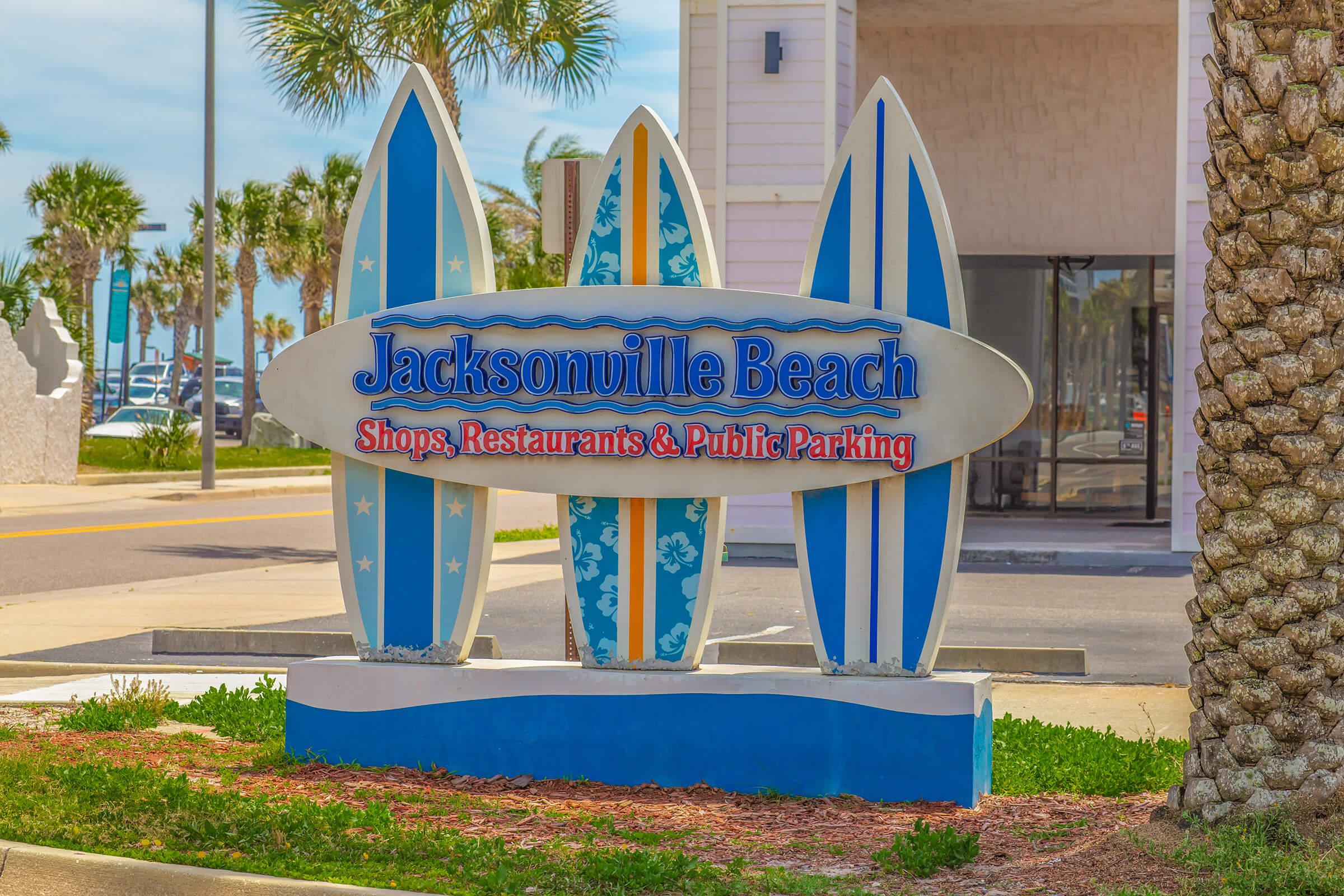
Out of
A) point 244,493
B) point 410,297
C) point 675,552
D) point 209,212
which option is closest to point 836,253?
point 675,552

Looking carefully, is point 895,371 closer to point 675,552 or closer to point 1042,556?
point 675,552

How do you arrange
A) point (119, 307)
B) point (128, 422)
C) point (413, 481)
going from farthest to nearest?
point (119, 307), point (128, 422), point (413, 481)

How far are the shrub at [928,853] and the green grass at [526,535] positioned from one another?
13.8 metres

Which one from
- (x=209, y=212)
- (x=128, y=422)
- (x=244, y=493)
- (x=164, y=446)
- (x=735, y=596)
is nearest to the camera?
(x=735, y=596)

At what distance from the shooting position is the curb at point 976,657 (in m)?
8.75

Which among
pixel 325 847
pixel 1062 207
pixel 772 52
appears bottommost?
pixel 325 847

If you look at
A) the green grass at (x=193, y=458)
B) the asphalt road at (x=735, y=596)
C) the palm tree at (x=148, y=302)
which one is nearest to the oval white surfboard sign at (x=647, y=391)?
the asphalt road at (x=735, y=596)

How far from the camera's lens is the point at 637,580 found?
5883mm

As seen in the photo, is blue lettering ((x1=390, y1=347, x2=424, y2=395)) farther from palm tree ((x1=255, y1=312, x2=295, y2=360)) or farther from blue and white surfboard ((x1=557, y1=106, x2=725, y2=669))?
palm tree ((x1=255, y1=312, x2=295, y2=360))

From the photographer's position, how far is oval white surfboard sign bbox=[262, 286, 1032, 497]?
5609 mm

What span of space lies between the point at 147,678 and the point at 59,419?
1896 centimetres

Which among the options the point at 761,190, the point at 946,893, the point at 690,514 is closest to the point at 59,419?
the point at 761,190

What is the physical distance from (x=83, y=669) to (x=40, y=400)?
709 inches

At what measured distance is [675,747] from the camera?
227 inches
